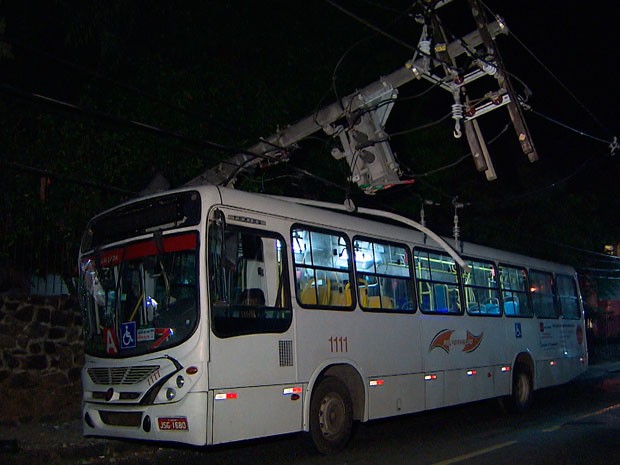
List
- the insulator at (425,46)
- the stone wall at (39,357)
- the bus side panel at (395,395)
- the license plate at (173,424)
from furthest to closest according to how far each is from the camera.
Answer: the stone wall at (39,357), the bus side panel at (395,395), the insulator at (425,46), the license plate at (173,424)

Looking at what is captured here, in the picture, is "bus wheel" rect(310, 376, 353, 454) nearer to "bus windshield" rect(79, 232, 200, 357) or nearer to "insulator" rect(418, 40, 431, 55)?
"bus windshield" rect(79, 232, 200, 357)

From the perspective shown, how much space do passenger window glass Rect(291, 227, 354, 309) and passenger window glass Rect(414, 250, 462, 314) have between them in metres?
2.10

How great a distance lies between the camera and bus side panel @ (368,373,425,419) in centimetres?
984

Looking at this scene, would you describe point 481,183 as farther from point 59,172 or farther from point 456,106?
point 59,172

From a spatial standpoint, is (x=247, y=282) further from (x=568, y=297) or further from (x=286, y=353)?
(x=568, y=297)

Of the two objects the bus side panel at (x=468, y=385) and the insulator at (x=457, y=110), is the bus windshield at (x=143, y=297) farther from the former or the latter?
the bus side panel at (x=468, y=385)

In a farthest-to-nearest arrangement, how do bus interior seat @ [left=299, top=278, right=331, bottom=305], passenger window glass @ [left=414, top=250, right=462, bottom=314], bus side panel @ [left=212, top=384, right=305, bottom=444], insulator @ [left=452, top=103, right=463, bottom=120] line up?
passenger window glass @ [left=414, top=250, right=462, bottom=314], insulator @ [left=452, top=103, right=463, bottom=120], bus interior seat @ [left=299, top=278, right=331, bottom=305], bus side panel @ [left=212, top=384, right=305, bottom=444]

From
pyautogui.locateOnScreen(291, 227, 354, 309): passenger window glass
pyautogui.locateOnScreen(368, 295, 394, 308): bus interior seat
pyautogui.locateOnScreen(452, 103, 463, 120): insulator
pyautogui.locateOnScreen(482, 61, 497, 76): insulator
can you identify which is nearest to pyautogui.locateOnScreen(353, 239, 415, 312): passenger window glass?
pyautogui.locateOnScreen(368, 295, 394, 308): bus interior seat

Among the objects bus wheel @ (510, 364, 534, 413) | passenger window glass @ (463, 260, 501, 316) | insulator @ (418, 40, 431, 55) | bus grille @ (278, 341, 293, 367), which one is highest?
insulator @ (418, 40, 431, 55)

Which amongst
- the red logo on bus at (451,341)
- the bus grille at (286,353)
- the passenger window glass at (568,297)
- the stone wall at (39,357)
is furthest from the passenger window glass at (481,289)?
the stone wall at (39,357)

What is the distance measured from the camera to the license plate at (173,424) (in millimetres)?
7328

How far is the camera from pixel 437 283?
11.9 metres

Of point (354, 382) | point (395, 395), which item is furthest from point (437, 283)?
point (354, 382)

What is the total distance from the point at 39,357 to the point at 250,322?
4993 millimetres
